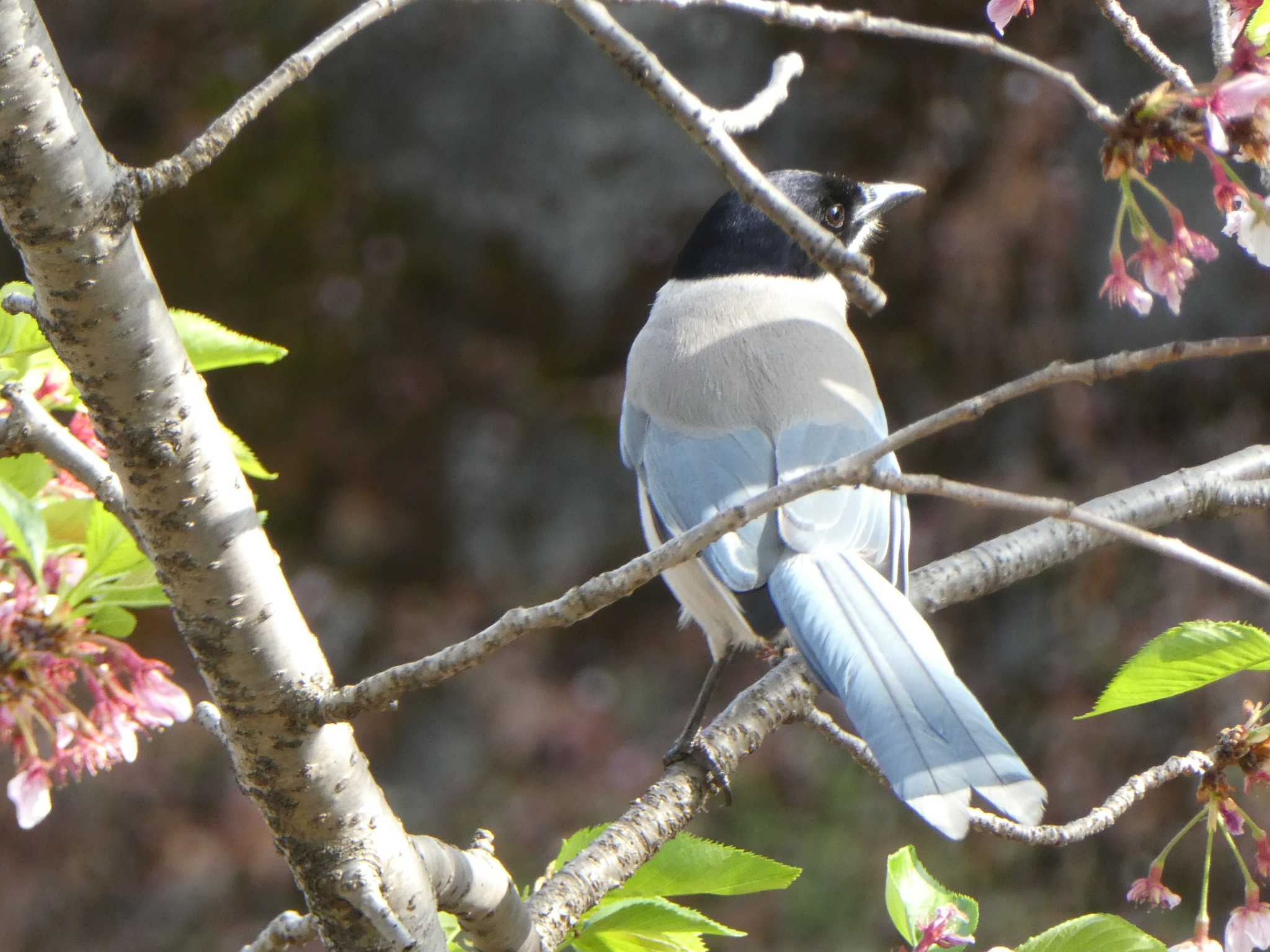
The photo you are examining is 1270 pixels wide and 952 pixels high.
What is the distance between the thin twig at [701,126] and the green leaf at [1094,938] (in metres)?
0.64

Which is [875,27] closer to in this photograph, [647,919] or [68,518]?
[647,919]

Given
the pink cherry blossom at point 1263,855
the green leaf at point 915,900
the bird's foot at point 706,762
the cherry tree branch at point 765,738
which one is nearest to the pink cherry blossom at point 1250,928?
the pink cherry blossom at point 1263,855

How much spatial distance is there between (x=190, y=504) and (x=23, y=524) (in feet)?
1.21

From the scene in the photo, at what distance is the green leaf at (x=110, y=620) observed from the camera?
1650 millimetres

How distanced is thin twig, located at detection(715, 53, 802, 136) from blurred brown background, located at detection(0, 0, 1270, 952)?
300cm

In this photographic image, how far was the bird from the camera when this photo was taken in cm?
174

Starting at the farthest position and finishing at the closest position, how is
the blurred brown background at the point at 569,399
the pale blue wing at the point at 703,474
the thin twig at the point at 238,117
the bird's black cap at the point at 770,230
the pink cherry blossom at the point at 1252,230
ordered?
1. the blurred brown background at the point at 569,399
2. the bird's black cap at the point at 770,230
3. the pale blue wing at the point at 703,474
4. the pink cherry blossom at the point at 1252,230
5. the thin twig at the point at 238,117

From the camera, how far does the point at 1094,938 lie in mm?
1341

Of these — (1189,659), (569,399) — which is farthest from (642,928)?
(569,399)

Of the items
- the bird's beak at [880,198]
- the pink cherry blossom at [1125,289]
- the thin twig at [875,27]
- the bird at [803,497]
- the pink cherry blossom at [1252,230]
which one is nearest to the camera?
the thin twig at [875,27]

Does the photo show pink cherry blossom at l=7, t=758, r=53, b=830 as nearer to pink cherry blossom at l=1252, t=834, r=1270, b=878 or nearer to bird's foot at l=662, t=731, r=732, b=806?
bird's foot at l=662, t=731, r=732, b=806

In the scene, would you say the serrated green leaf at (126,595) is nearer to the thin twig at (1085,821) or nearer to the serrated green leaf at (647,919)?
the serrated green leaf at (647,919)

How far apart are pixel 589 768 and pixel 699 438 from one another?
7.36 feet

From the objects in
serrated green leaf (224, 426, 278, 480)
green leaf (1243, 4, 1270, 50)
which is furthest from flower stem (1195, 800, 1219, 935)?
serrated green leaf (224, 426, 278, 480)
